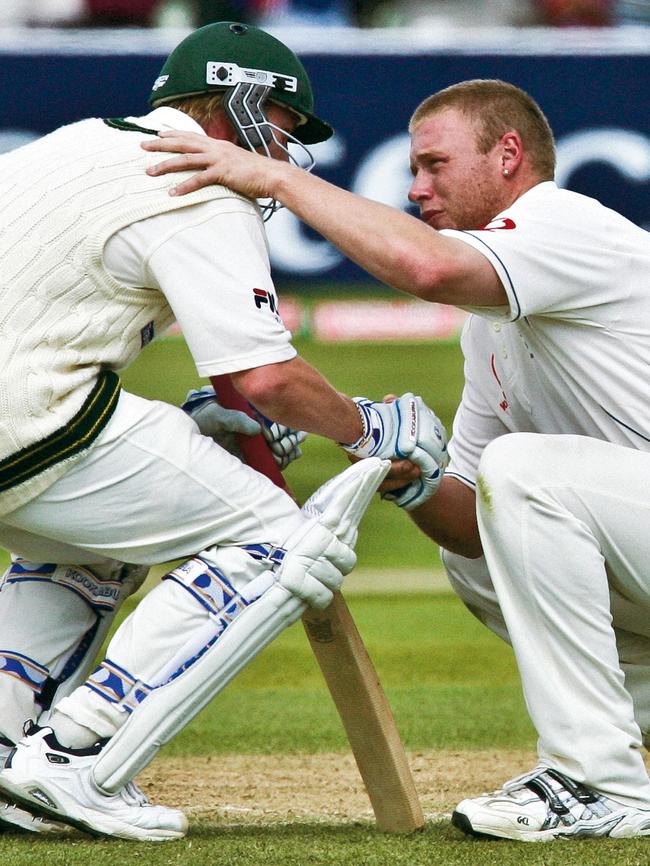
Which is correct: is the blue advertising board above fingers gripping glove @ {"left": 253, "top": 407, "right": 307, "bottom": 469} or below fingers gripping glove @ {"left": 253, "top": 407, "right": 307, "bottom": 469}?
below

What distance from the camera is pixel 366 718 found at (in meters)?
3.04

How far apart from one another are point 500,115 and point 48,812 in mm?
1911

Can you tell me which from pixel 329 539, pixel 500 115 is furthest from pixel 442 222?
pixel 329 539

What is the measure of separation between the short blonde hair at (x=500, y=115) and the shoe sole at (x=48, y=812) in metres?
1.77

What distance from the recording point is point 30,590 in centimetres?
327

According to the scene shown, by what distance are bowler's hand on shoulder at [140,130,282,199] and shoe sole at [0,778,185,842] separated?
4.02 ft

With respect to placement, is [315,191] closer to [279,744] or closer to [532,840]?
[532,840]

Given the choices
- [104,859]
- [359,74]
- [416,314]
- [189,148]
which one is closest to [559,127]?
[359,74]

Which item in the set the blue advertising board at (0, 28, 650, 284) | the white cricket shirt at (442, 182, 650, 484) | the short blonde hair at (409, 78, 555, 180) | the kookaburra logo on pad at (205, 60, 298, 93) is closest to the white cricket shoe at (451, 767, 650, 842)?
the white cricket shirt at (442, 182, 650, 484)

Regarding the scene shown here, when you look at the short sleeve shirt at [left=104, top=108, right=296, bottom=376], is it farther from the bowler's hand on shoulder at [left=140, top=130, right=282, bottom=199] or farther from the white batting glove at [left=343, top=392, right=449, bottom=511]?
the white batting glove at [left=343, top=392, right=449, bottom=511]

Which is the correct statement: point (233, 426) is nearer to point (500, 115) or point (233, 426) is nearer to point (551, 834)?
point (500, 115)

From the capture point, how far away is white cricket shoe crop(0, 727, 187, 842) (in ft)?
9.12

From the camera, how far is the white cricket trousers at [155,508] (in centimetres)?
285

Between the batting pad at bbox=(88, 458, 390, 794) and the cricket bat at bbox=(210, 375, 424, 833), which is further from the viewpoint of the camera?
the cricket bat at bbox=(210, 375, 424, 833)
